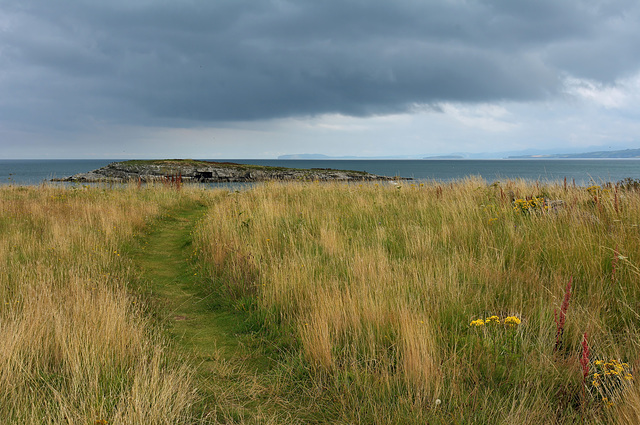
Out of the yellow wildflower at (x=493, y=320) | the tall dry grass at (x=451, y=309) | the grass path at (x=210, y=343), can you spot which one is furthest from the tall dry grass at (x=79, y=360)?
the yellow wildflower at (x=493, y=320)

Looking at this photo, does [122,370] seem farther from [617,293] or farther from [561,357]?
[617,293]

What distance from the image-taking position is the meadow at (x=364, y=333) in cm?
254

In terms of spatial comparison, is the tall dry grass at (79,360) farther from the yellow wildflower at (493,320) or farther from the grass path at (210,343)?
the yellow wildflower at (493,320)

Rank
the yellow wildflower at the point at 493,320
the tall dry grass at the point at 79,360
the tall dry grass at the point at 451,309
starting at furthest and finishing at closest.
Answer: the yellow wildflower at the point at 493,320 → the tall dry grass at the point at 451,309 → the tall dry grass at the point at 79,360

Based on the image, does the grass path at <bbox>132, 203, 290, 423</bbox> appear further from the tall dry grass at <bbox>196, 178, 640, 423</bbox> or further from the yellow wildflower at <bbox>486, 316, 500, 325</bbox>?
the yellow wildflower at <bbox>486, 316, 500, 325</bbox>

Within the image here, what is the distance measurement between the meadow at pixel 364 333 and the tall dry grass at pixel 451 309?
21 mm

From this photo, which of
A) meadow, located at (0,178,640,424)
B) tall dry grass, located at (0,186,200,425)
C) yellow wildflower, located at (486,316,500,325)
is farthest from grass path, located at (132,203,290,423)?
yellow wildflower, located at (486,316,500,325)

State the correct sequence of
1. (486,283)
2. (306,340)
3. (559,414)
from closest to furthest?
(559,414)
(306,340)
(486,283)

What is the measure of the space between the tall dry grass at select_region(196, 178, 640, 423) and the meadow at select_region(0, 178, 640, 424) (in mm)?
21

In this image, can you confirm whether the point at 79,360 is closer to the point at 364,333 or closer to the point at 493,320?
the point at 364,333

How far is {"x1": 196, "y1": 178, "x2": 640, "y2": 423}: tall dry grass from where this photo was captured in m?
2.62

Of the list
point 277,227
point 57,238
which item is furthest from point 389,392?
point 57,238

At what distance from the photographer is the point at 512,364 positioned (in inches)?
115

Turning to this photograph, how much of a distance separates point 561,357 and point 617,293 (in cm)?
155
